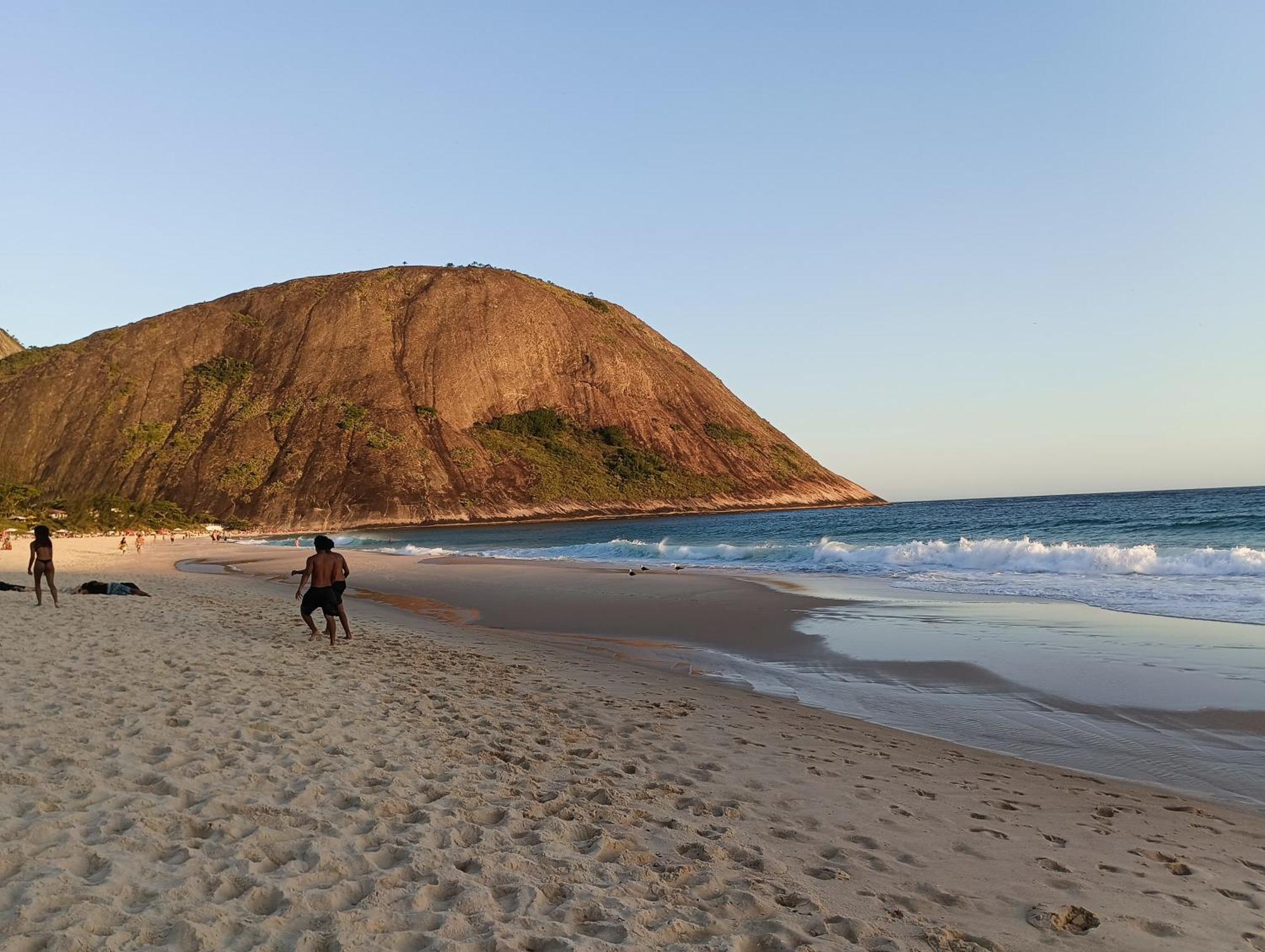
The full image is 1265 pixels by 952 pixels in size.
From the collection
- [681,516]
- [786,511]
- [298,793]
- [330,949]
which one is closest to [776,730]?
[298,793]

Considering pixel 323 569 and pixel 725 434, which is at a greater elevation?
pixel 725 434

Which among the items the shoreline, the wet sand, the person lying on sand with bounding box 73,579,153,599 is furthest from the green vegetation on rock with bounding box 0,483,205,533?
the wet sand

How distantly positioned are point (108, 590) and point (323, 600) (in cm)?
842

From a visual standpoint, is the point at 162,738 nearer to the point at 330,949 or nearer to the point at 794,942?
the point at 330,949

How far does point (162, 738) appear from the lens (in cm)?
580

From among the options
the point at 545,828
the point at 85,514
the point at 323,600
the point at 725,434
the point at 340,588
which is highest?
the point at 725,434

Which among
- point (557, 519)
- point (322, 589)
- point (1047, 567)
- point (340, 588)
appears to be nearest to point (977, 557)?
point (1047, 567)

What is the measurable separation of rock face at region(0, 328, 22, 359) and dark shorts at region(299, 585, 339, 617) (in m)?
195

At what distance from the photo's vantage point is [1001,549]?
2791cm

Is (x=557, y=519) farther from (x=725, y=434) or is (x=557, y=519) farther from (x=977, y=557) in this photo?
(x=977, y=557)

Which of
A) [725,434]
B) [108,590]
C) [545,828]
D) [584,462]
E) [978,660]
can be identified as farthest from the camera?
[725,434]

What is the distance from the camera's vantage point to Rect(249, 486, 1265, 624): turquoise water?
1886 centimetres

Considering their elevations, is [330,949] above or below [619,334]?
below

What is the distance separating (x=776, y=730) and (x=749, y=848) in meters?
2.93
